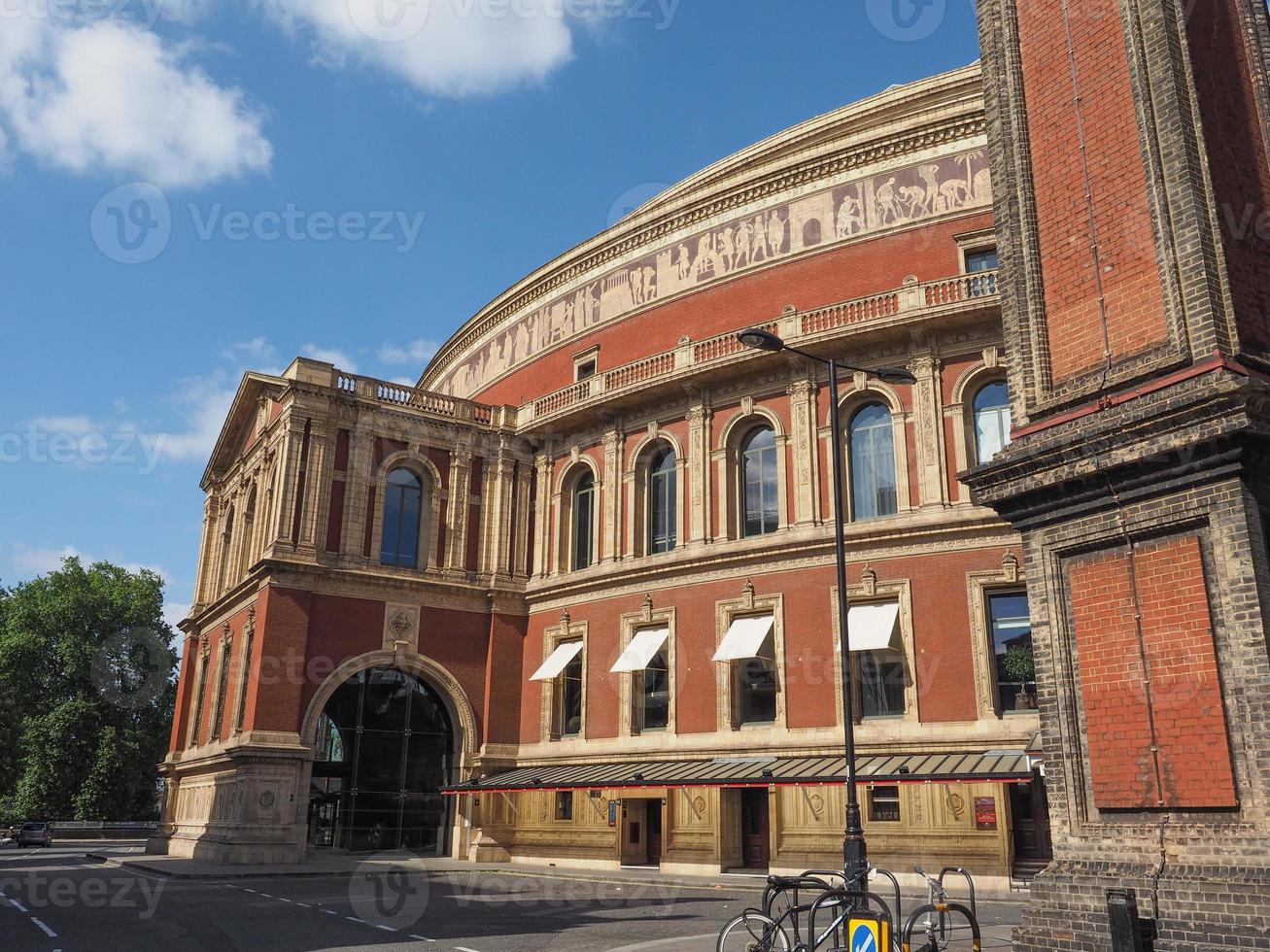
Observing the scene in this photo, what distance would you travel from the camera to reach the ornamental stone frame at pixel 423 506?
3381 cm

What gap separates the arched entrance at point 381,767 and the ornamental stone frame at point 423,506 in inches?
148

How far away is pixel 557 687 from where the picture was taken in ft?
109

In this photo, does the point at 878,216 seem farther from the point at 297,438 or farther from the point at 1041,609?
the point at 1041,609

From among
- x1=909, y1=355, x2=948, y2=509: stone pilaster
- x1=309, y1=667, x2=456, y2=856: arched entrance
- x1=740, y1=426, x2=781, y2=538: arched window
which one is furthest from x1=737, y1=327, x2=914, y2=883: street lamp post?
x1=309, y1=667, x2=456, y2=856: arched entrance

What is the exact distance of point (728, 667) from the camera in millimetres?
28406

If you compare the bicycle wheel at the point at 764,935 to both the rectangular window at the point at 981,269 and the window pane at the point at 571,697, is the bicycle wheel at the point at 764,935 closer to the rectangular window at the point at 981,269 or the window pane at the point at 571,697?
the rectangular window at the point at 981,269

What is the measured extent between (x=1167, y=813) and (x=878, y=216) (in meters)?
23.0

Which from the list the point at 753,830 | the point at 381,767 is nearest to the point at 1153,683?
the point at 753,830

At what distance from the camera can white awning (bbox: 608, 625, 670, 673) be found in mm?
29969

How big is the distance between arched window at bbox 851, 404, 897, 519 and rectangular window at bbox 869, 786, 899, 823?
698cm

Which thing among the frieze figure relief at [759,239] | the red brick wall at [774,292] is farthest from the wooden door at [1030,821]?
the frieze figure relief at [759,239]

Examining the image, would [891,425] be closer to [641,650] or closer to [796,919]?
[641,650]

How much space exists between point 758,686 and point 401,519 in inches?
536

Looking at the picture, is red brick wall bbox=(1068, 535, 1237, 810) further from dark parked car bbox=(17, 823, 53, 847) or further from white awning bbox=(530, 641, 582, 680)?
dark parked car bbox=(17, 823, 53, 847)
